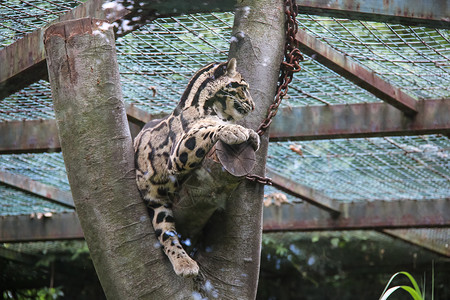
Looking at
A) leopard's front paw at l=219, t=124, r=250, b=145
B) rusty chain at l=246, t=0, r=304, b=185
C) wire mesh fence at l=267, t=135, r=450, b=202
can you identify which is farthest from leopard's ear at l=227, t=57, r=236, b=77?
wire mesh fence at l=267, t=135, r=450, b=202

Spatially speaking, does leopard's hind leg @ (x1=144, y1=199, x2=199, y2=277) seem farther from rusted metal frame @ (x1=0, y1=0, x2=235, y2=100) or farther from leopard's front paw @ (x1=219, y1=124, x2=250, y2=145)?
rusted metal frame @ (x1=0, y1=0, x2=235, y2=100)

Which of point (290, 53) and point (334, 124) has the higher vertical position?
point (290, 53)

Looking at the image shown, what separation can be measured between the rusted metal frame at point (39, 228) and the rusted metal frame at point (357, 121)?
2.87 m

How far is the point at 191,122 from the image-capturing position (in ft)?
8.68

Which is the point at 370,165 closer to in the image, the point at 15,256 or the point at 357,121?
the point at 357,121

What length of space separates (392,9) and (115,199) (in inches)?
68.2

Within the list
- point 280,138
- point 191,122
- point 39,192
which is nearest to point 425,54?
point 280,138

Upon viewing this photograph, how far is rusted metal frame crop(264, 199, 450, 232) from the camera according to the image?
596 cm

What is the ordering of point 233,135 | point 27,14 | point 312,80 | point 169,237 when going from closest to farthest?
point 233,135 → point 169,237 → point 27,14 → point 312,80

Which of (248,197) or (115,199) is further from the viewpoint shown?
(248,197)

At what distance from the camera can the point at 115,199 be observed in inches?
94.3

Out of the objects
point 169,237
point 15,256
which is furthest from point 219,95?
point 15,256

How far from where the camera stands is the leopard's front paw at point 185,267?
92.6 inches

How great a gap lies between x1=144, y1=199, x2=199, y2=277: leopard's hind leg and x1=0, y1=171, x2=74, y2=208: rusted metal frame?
3.44 metres
